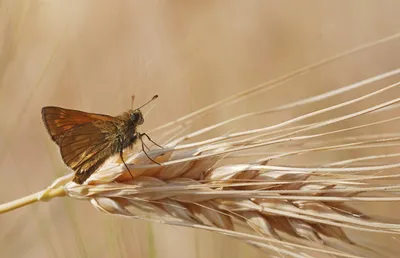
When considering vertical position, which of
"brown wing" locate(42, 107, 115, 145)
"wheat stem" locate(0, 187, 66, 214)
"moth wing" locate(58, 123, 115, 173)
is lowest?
"wheat stem" locate(0, 187, 66, 214)

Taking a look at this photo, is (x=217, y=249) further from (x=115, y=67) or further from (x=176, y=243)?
(x=115, y=67)

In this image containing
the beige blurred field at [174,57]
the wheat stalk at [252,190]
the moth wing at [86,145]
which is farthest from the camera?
the beige blurred field at [174,57]

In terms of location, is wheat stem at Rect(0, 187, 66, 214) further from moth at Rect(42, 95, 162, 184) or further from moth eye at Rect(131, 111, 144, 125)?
moth eye at Rect(131, 111, 144, 125)

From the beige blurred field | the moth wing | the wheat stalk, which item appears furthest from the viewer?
the beige blurred field

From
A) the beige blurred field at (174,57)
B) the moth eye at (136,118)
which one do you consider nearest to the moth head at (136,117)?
the moth eye at (136,118)

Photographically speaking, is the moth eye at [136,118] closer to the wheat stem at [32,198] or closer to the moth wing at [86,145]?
the moth wing at [86,145]

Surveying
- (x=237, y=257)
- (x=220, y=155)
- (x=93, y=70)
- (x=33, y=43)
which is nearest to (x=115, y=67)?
(x=93, y=70)

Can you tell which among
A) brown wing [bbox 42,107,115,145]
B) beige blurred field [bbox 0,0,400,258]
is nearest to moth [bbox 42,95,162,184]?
brown wing [bbox 42,107,115,145]
